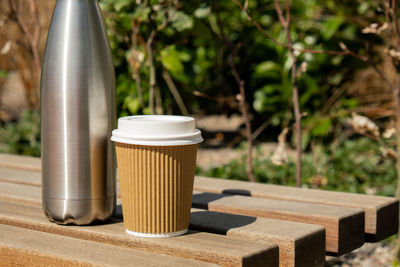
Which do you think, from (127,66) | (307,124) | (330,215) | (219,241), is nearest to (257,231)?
(219,241)

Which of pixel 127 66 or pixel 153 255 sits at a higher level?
pixel 127 66

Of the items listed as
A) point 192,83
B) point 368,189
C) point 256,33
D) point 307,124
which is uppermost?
point 256,33

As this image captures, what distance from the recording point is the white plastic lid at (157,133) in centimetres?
103

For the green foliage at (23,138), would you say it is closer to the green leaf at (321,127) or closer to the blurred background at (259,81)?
the blurred background at (259,81)

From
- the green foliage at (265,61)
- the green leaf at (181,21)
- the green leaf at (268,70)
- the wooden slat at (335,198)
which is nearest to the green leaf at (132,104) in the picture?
the green foliage at (265,61)

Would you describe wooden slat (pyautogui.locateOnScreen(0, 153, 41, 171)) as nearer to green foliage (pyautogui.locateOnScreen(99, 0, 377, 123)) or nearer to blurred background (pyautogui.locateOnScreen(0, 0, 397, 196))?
blurred background (pyautogui.locateOnScreen(0, 0, 397, 196))

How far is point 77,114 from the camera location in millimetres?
1141

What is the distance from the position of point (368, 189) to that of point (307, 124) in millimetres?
890

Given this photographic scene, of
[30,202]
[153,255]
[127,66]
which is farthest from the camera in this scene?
[127,66]

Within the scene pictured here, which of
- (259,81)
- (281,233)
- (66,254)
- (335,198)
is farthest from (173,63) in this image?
(66,254)

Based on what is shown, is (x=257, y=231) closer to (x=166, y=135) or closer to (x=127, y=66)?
(x=166, y=135)

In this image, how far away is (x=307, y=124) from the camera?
12.0 ft

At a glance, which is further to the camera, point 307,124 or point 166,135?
point 307,124

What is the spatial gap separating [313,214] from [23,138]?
2.92 meters
